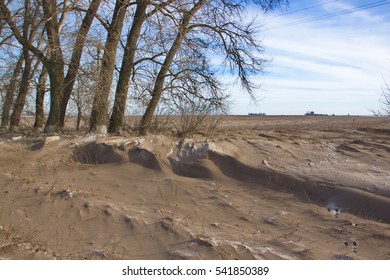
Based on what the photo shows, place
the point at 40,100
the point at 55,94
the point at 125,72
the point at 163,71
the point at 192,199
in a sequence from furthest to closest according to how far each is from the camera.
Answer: the point at 40,100
the point at 163,71
the point at 125,72
the point at 55,94
the point at 192,199

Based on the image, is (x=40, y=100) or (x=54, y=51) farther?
(x=40, y=100)

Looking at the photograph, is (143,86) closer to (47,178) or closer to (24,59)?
(24,59)

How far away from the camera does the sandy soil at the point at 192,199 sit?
5.61 meters

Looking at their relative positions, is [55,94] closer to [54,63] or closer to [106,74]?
[54,63]

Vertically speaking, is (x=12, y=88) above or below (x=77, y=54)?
below

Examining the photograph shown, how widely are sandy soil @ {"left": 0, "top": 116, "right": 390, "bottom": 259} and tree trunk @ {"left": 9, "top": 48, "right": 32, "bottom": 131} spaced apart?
6.16 meters

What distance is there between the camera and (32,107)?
18.3m

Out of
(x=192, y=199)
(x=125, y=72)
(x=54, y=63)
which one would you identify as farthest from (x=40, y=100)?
(x=192, y=199)

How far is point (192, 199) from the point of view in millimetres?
7668

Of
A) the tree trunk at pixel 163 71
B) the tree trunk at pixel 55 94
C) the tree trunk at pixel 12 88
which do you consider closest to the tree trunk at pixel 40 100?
the tree trunk at pixel 12 88

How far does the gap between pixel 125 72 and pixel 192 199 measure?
7.42 metres

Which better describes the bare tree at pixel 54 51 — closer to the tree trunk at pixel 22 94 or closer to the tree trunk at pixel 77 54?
the tree trunk at pixel 77 54

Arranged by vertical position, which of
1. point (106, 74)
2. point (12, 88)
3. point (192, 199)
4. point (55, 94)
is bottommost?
point (192, 199)
